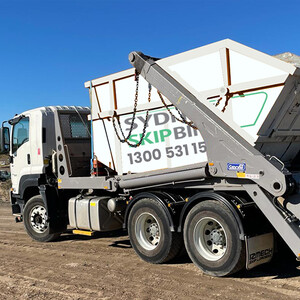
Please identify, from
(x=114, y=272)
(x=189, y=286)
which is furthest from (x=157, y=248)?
(x=189, y=286)

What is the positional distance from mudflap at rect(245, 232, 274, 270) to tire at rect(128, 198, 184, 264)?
4.23 feet

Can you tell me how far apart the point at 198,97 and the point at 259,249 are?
2376mm

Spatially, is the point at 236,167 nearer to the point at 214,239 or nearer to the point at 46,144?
the point at 214,239

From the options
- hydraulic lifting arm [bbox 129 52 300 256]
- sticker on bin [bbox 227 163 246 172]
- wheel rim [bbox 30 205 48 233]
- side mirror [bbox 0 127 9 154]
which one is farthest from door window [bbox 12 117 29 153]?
sticker on bin [bbox 227 163 246 172]

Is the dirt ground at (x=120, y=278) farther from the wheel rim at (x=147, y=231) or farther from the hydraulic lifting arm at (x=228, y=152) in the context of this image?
the hydraulic lifting arm at (x=228, y=152)

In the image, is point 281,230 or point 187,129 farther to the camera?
point 187,129

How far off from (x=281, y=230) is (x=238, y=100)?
1.87 meters

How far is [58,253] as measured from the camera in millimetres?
7730

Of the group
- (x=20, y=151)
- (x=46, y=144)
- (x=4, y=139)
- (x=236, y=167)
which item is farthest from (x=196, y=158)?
(x=4, y=139)

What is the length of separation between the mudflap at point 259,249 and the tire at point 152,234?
1.29m

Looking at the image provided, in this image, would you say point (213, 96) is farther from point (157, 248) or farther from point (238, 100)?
point (157, 248)

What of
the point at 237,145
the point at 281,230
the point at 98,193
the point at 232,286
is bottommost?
the point at 232,286

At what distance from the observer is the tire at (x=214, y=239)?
5.45m

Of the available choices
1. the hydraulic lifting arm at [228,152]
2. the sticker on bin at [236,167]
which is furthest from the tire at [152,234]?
the sticker on bin at [236,167]
